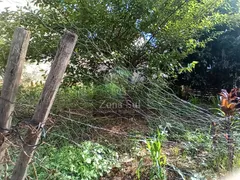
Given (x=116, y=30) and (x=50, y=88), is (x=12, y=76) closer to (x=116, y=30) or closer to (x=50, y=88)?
(x=50, y=88)

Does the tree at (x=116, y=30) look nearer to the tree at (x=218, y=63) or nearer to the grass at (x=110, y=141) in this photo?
the grass at (x=110, y=141)

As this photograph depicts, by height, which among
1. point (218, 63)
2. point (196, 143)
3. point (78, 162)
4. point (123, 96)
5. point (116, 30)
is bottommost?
point (78, 162)

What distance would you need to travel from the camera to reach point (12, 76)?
3.31ft

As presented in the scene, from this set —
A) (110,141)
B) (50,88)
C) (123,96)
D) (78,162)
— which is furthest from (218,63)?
(50,88)

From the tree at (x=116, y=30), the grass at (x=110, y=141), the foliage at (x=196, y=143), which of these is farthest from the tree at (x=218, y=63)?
the foliage at (x=196, y=143)

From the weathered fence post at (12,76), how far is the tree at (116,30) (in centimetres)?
153

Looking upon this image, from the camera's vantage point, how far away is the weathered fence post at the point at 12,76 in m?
0.97

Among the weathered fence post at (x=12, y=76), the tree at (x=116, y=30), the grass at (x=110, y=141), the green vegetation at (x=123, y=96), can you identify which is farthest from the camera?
the tree at (x=116, y=30)

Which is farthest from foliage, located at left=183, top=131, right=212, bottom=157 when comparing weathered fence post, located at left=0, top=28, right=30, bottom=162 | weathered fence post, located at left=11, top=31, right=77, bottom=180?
weathered fence post, located at left=0, top=28, right=30, bottom=162

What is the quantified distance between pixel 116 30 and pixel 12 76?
2124 mm

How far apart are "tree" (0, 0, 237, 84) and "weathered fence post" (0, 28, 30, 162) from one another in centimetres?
153

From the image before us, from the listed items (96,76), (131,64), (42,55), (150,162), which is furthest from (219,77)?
(42,55)

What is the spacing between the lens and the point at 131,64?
323 centimetres

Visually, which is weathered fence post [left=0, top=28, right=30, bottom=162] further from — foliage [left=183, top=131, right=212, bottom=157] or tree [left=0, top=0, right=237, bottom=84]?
foliage [left=183, top=131, right=212, bottom=157]
